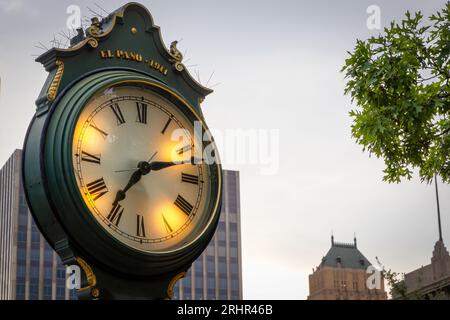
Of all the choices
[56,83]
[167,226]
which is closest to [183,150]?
[167,226]

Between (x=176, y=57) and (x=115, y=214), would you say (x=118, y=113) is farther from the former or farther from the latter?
(x=176, y=57)

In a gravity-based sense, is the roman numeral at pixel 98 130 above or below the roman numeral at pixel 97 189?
above

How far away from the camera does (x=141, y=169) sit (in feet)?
23.7

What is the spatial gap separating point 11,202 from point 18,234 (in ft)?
16.6

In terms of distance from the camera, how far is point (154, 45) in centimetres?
808

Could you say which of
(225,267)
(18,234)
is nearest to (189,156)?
(18,234)

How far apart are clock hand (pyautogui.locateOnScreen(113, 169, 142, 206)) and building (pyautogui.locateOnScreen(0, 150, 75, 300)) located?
118 meters

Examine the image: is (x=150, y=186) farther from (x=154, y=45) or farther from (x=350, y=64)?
(x=350, y=64)

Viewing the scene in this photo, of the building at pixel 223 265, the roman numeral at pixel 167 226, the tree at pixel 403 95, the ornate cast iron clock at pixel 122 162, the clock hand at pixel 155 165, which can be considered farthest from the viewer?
the building at pixel 223 265

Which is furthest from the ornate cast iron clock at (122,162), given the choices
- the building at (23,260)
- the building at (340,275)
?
the building at (340,275)

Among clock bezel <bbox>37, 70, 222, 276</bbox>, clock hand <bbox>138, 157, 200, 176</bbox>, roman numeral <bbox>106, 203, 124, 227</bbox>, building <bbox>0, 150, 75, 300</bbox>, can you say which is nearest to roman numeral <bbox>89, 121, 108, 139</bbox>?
clock bezel <bbox>37, 70, 222, 276</bbox>

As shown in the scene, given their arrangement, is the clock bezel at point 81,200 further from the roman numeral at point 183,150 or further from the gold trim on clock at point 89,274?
the roman numeral at point 183,150

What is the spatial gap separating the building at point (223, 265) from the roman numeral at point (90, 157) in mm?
130356

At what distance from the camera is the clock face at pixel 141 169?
22.8 ft
